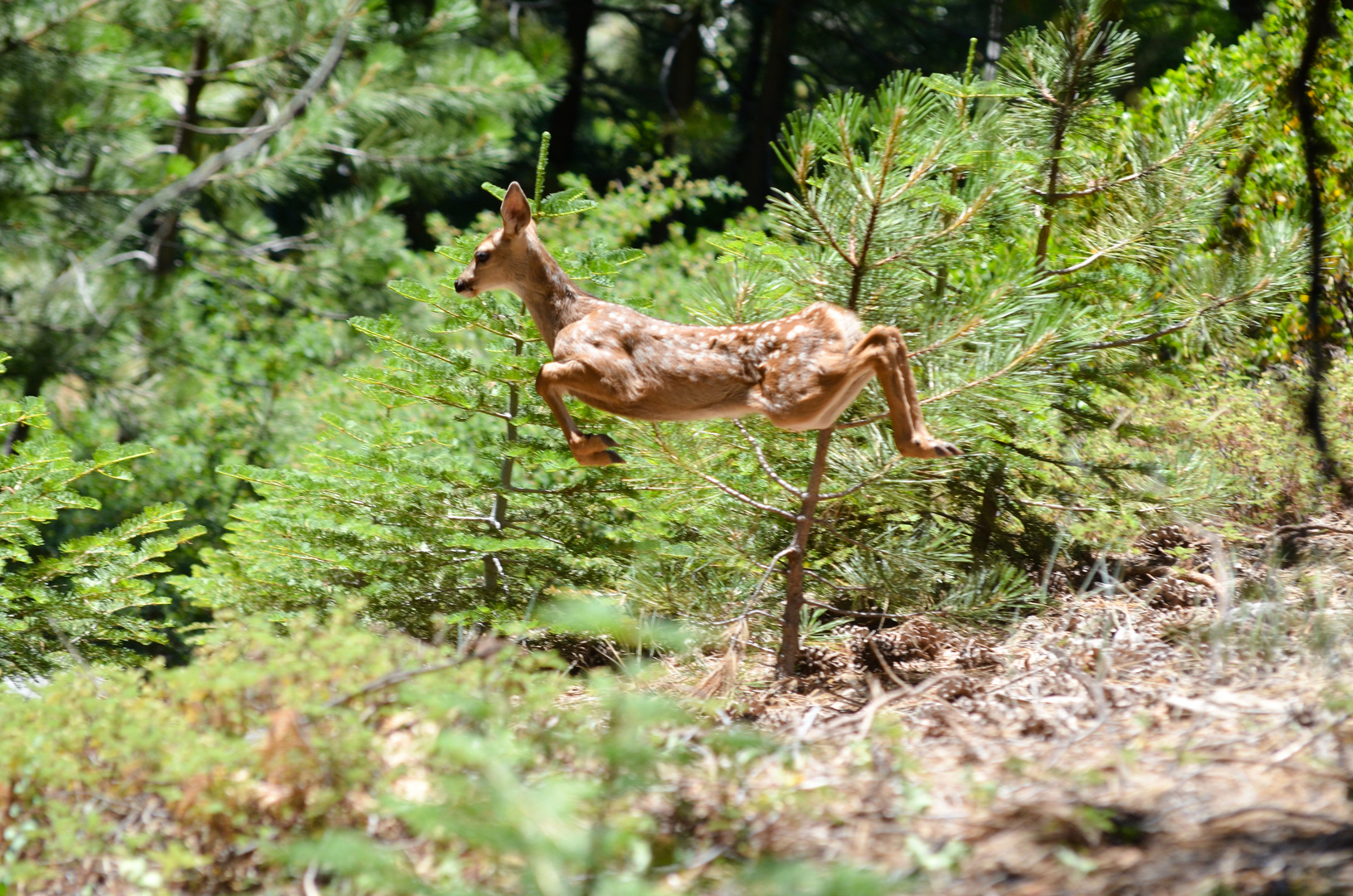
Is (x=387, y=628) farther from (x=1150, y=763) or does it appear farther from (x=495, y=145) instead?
(x=495, y=145)

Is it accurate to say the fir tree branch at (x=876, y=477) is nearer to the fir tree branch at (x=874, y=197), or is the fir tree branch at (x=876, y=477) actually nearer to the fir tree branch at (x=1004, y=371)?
the fir tree branch at (x=1004, y=371)

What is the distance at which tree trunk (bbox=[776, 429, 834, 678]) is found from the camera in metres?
3.80

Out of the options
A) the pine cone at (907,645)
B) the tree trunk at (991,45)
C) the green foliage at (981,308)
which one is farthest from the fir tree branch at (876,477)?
the tree trunk at (991,45)

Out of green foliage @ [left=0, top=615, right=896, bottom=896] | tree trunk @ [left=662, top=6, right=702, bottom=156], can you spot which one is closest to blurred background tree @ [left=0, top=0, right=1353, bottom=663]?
tree trunk @ [left=662, top=6, right=702, bottom=156]

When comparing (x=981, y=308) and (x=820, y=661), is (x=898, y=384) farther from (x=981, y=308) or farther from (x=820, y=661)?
(x=820, y=661)

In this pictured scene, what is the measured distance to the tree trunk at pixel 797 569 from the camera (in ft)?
12.5

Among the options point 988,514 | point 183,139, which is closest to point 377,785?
point 988,514

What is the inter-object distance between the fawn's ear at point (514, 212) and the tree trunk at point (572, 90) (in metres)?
9.89

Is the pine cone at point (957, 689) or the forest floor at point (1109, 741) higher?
the forest floor at point (1109, 741)

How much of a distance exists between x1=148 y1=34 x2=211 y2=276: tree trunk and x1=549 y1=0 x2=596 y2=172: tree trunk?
439 cm

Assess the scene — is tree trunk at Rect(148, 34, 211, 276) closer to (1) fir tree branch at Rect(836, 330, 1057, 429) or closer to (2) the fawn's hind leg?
(1) fir tree branch at Rect(836, 330, 1057, 429)

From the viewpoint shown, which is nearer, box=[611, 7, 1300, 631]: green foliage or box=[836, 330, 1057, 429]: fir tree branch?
box=[836, 330, 1057, 429]: fir tree branch

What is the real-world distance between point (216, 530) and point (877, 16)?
9.90 metres

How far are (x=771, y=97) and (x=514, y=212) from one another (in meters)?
9.24
